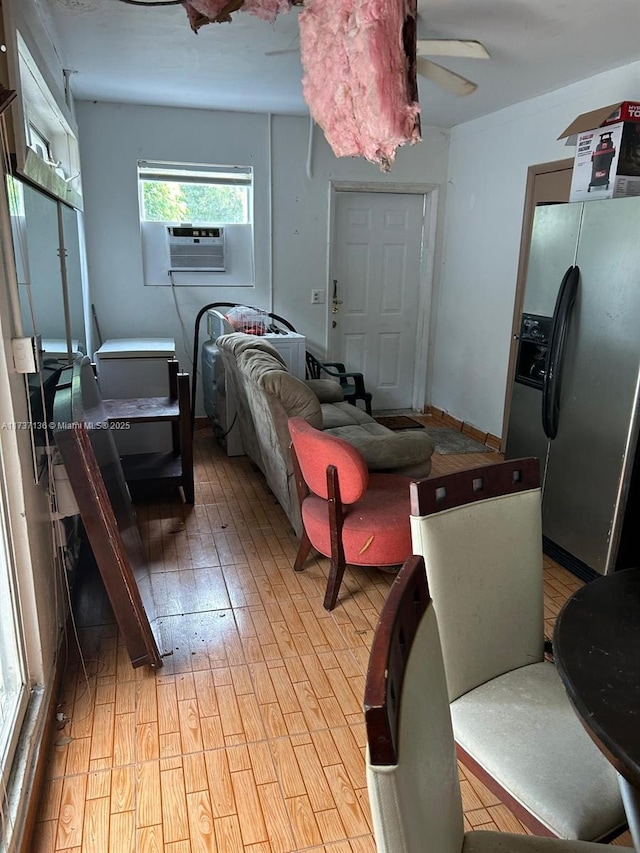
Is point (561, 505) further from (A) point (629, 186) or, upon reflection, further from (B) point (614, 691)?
(B) point (614, 691)

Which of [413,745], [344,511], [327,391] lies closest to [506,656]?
[413,745]

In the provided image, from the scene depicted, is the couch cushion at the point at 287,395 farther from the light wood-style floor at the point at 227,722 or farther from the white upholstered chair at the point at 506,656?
the white upholstered chair at the point at 506,656

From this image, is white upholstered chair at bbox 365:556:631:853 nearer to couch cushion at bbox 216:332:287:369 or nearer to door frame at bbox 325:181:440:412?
couch cushion at bbox 216:332:287:369

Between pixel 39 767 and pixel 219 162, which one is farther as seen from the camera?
pixel 219 162

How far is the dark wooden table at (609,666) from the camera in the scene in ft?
3.06

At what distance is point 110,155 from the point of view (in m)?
4.57

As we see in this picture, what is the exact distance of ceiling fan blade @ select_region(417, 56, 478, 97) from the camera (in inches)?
108

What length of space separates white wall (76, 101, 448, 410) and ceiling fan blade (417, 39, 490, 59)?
92.7 inches

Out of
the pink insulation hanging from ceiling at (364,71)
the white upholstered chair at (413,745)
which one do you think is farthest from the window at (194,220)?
the white upholstered chair at (413,745)

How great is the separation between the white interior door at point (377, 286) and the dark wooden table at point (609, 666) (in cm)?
432

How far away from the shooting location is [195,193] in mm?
4875

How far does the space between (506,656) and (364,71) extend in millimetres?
1622

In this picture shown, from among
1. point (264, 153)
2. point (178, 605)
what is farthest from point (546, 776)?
point (264, 153)

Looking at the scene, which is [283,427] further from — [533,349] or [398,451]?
[533,349]
